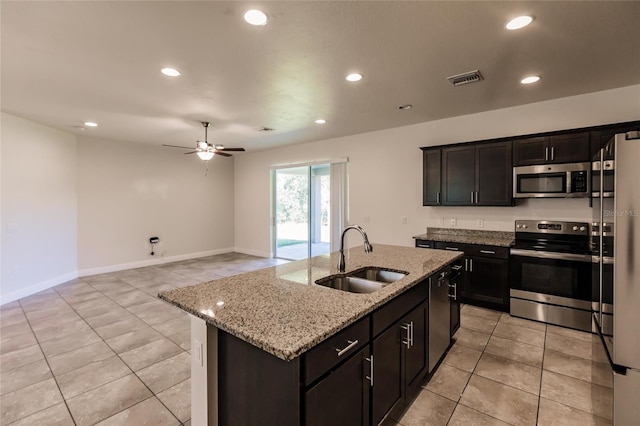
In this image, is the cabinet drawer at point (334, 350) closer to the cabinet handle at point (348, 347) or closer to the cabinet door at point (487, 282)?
the cabinet handle at point (348, 347)

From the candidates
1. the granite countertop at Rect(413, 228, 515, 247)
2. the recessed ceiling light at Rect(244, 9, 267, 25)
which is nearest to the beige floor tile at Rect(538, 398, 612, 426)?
the granite countertop at Rect(413, 228, 515, 247)

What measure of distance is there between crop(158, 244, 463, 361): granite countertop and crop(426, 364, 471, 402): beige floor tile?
2.98 ft

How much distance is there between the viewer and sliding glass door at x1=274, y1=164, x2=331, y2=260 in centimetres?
657

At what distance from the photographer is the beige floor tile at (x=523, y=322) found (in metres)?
3.35

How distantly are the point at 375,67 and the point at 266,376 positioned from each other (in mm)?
2682

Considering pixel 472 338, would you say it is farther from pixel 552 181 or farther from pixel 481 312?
pixel 552 181

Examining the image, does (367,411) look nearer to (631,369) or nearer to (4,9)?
(631,369)

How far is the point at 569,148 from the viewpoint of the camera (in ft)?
11.3

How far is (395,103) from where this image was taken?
384 cm

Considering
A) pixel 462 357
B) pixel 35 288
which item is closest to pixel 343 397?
pixel 462 357

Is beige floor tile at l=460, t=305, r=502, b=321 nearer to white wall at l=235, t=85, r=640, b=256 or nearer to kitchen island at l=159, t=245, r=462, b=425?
white wall at l=235, t=85, r=640, b=256

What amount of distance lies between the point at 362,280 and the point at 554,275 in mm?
2570

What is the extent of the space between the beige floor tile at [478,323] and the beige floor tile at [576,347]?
0.51m

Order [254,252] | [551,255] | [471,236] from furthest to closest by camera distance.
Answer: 1. [254,252]
2. [471,236]
3. [551,255]
